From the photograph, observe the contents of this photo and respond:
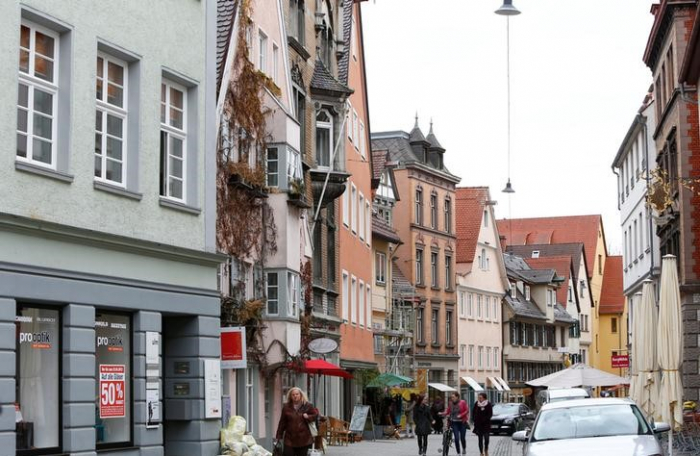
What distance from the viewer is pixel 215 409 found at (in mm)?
21422

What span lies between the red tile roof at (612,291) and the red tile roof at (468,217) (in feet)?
115

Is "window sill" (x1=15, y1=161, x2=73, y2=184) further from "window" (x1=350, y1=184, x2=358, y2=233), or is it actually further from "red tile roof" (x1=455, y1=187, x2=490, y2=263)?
"red tile roof" (x1=455, y1=187, x2=490, y2=263)

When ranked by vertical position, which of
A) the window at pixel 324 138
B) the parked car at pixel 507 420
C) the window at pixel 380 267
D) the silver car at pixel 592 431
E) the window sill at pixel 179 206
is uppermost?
the window at pixel 324 138

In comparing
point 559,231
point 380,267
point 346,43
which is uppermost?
point 559,231

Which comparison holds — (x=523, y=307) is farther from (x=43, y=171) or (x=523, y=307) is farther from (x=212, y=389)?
(x=43, y=171)

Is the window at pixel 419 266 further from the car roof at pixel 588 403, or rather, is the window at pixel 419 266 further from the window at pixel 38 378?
the window at pixel 38 378

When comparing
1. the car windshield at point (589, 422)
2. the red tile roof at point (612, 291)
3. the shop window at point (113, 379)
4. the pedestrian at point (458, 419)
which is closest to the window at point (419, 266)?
the pedestrian at point (458, 419)

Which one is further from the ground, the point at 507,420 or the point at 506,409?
the point at 506,409

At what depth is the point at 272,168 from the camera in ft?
105

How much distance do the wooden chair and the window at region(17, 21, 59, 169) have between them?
24.3 m

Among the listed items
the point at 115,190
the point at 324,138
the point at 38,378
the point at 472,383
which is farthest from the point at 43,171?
the point at 472,383

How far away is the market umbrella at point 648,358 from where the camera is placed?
28.6m

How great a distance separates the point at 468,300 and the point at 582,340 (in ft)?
102

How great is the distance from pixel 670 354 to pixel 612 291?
303ft
